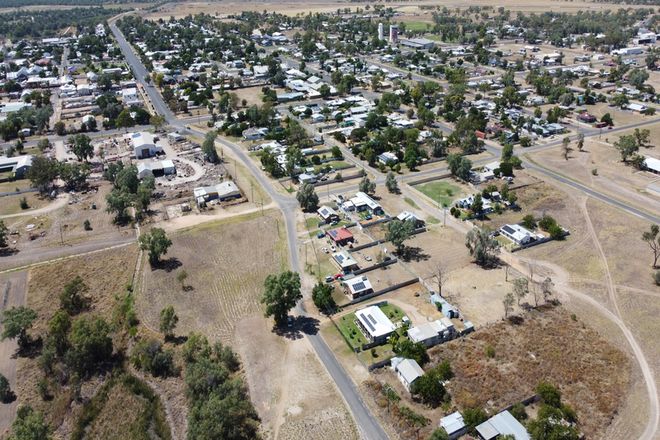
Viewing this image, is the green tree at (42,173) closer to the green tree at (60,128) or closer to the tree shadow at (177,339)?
the green tree at (60,128)

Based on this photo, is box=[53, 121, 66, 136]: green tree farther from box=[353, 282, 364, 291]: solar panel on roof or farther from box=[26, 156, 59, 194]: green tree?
box=[353, 282, 364, 291]: solar panel on roof

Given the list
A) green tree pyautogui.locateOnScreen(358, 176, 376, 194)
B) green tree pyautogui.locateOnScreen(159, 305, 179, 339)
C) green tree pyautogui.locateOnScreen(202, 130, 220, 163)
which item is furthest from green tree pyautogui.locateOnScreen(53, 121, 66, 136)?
green tree pyautogui.locateOnScreen(159, 305, 179, 339)

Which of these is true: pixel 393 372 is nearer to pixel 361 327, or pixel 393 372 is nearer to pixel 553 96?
pixel 361 327

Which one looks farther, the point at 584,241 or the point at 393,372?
the point at 584,241

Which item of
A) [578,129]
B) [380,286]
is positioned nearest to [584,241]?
[380,286]

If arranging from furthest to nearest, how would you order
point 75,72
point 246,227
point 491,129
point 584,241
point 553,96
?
point 75,72 → point 553,96 → point 491,129 → point 246,227 → point 584,241

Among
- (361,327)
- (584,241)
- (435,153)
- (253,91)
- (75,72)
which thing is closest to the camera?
(361,327)
